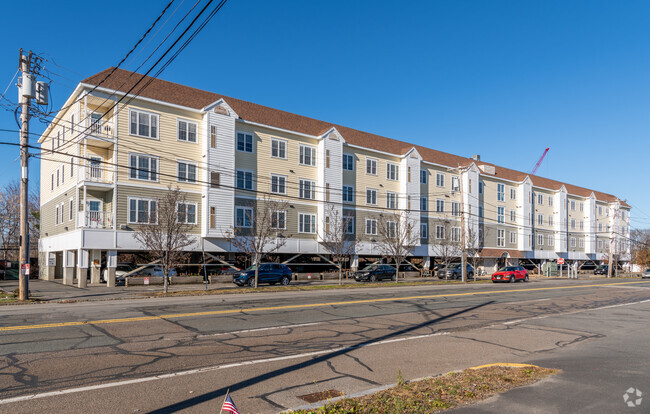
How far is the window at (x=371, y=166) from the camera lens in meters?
46.0

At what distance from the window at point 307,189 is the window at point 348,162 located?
408cm

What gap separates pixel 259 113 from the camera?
39375 millimetres

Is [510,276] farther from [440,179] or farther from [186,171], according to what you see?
[186,171]

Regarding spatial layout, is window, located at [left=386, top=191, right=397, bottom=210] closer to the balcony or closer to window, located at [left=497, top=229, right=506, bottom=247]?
window, located at [left=497, top=229, right=506, bottom=247]

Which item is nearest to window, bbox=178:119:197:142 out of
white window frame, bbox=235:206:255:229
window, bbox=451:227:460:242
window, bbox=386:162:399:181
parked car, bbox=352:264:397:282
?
white window frame, bbox=235:206:255:229

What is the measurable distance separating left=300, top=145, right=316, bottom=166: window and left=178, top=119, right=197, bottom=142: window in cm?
999

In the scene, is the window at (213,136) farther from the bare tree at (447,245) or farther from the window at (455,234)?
the window at (455,234)

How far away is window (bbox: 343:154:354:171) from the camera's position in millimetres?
44031

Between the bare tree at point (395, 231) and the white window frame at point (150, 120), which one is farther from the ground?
the white window frame at point (150, 120)

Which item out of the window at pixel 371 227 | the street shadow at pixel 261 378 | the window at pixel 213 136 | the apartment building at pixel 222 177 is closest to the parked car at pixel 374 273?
the apartment building at pixel 222 177

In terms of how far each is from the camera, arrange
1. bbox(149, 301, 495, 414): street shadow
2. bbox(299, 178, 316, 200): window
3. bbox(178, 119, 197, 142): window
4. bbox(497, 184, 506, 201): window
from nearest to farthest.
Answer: bbox(149, 301, 495, 414): street shadow < bbox(178, 119, 197, 142): window < bbox(299, 178, 316, 200): window < bbox(497, 184, 506, 201): window

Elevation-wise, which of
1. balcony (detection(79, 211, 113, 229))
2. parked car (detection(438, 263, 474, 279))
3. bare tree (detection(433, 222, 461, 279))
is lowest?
parked car (detection(438, 263, 474, 279))

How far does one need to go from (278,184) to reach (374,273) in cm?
1082

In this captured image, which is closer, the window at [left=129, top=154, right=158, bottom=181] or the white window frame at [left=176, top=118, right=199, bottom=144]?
the window at [left=129, top=154, right=158, bottom=181]
